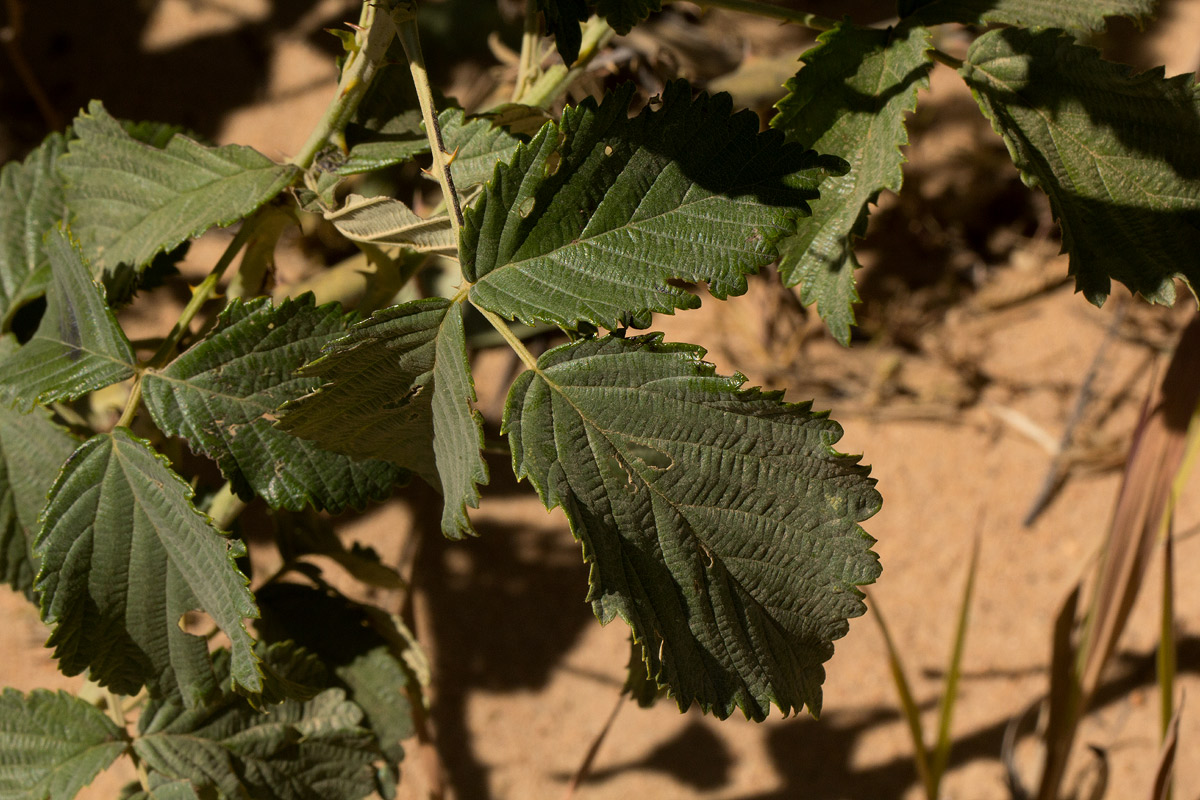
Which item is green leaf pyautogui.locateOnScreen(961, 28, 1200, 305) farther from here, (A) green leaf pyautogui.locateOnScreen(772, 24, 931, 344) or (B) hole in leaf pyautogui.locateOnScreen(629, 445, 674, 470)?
(B) hole in leaf pyautogui.locateOnScreen(629, 445, 674, 470)

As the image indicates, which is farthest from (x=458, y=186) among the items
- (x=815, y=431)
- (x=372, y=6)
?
(x=815, y=431)

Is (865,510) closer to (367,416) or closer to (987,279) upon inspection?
(367,416)

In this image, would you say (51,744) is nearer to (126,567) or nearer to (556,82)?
(126,567)

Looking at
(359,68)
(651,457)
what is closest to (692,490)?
(651,457)

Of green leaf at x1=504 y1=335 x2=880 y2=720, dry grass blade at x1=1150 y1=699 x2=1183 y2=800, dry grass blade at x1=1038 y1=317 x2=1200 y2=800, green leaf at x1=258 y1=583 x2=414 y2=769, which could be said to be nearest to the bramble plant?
green leaf at x1=504 y1=335 x2=880 y2=720

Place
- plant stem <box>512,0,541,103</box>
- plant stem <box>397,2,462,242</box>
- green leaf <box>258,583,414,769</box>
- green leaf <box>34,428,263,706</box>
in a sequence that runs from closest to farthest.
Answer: plant stem <box>397,2,462,242</box> → green leaf <box>34,428,263,706</box> → plant stem <box>512,0,541,103</box> → green leaf <box>258,583,414,769</box>

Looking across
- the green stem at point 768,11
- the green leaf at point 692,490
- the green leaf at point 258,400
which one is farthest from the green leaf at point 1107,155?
the green leaf at point 258,400
